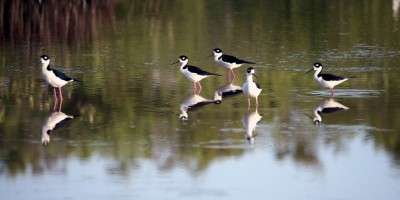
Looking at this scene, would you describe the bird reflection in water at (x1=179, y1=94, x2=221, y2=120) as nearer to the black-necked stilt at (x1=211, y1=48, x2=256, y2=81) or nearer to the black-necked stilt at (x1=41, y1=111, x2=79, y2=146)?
the black-necked stilt at (x1=41, y1=111, x2=79, y2=146)

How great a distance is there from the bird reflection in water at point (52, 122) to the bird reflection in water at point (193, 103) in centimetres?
180

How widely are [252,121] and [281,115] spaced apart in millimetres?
668

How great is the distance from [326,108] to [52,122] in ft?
14.6

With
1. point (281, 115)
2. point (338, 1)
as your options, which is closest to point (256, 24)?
point (338, 1)

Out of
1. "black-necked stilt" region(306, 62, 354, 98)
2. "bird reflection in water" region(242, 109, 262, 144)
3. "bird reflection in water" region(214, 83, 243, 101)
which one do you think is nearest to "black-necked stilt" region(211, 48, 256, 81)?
"bird reflection in water" region(214, 83, 243, 101)

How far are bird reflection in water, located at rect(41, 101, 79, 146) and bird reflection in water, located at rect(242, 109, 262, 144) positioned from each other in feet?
8.94

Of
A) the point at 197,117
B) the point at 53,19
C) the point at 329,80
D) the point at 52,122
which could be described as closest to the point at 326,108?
the point at 329,80

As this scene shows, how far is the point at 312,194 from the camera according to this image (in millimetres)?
10914

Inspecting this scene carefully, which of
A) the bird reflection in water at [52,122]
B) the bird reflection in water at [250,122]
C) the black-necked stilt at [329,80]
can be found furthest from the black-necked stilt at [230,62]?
the bird reflection in water at [52,122]

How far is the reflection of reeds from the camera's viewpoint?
27109mm

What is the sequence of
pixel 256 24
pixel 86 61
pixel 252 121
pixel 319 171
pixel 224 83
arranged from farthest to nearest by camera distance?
1. pixel 256 24
2. pixel 86 61
3. pixel 224 83
4. pixel 252 121
5. pixel 319 171

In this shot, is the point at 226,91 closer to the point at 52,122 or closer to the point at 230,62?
the point at 230,62

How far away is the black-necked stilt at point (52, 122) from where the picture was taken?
Answer: 46.1 feet

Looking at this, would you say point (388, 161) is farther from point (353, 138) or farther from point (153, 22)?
point (153, 22)
